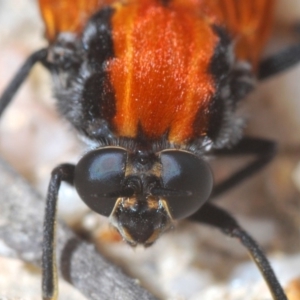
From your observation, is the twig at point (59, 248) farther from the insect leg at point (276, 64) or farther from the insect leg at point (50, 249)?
the insect leg at point (276, 64)

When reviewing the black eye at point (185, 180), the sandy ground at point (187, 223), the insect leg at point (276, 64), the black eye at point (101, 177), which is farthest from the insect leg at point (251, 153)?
the black eye at point (101, 177)

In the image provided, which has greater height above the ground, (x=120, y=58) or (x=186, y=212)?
(x=120, y=58)

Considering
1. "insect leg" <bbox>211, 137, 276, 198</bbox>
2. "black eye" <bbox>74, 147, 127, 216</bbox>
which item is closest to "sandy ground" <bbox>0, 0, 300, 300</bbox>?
"insect leg" <bbox>211, 137, 276, 198</bbox>

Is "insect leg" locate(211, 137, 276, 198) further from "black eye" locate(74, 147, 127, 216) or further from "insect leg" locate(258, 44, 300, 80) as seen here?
"black eye" locate(74, 147, 127, 216)

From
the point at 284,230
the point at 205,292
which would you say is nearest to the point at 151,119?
the point at 205,292

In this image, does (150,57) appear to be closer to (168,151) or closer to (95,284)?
(168,151)

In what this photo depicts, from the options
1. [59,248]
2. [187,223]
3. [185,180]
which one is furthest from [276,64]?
[59,248]
